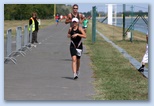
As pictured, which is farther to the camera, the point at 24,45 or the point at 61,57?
the point at 24,45

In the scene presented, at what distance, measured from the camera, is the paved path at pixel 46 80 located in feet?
31.3

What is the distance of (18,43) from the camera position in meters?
16.7

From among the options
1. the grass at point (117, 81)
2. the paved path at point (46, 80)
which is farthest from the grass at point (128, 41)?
the paved path at point (46, 80)

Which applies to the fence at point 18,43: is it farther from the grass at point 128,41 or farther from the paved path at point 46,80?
the grass at point 128,41

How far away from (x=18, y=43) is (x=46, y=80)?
18.7 feet

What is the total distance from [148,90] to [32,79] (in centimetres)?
290

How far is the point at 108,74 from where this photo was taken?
12.2 m

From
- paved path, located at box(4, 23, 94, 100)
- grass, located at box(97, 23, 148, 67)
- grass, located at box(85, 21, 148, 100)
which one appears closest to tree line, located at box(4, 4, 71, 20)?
paved path, located at box(4, 23, 94, 100)

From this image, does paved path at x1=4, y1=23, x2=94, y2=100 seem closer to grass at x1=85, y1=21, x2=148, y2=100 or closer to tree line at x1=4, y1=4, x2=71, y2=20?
grass at x1=85, y1=21, x2=148, y2=100

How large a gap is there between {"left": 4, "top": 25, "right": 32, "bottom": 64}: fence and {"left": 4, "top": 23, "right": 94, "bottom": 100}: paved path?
232 mm

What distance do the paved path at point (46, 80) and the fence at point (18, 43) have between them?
0.76 ft

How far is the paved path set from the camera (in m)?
9.54

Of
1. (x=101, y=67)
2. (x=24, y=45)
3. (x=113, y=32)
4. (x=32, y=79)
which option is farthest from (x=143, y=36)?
(x=32, y=79)

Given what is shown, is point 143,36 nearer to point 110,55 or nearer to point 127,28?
point 127,28
